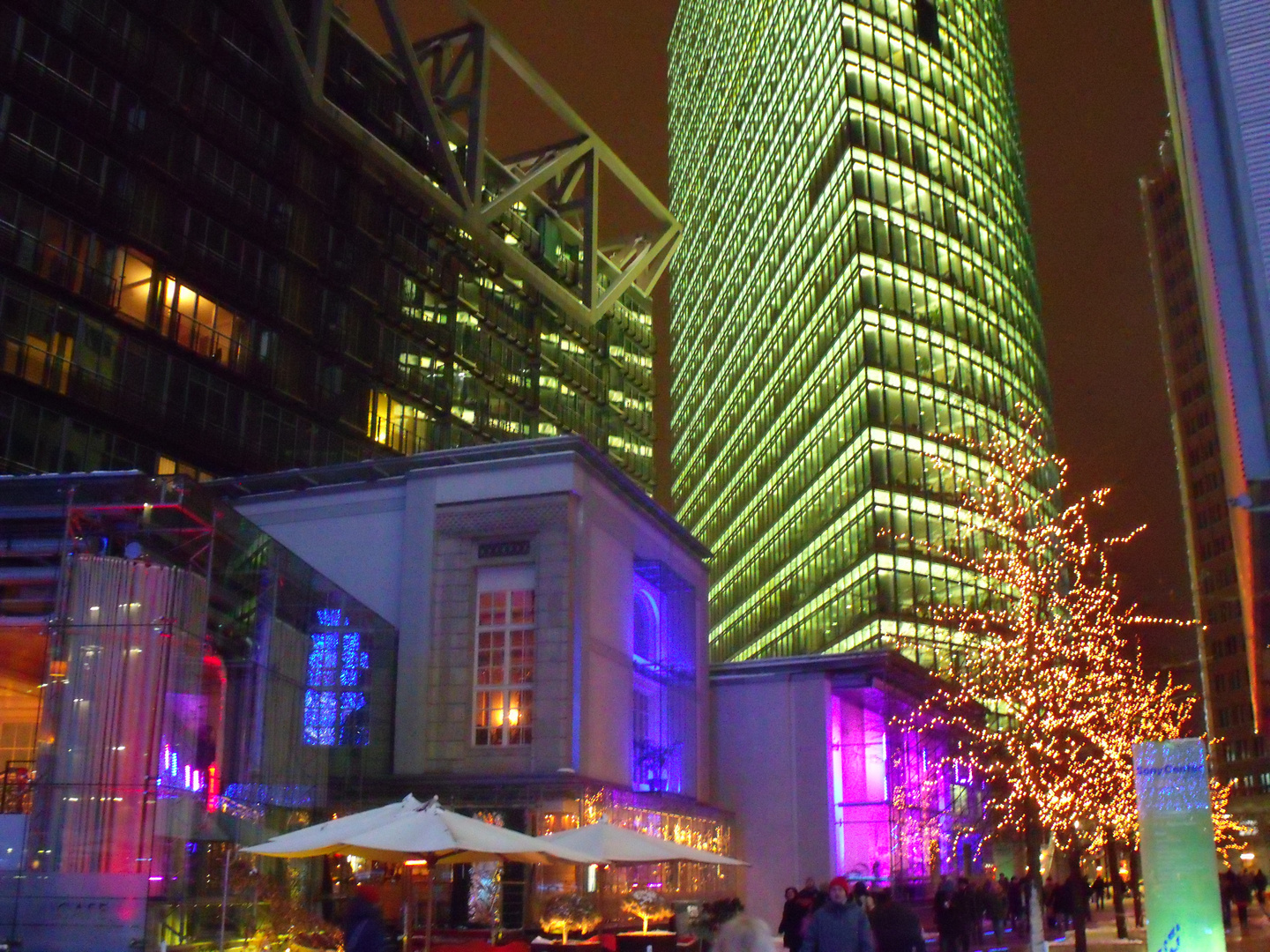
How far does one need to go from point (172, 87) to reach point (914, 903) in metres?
38.3

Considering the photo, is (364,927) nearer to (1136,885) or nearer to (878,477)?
(1136,885)

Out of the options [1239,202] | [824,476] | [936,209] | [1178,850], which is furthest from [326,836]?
[936,209]

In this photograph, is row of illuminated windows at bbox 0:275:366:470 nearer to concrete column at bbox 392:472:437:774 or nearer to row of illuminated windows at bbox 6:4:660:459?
row of illuminated windows at bbox 6:4:660:459

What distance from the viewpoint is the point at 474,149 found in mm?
54469

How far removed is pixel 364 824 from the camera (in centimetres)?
1712

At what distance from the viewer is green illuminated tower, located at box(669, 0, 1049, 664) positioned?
83.1m

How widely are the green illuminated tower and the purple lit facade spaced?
32.7 m

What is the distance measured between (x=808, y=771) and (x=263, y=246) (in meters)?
27.8

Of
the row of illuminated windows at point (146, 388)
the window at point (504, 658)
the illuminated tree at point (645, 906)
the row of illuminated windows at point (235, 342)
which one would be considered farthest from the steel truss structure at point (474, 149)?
the illuminated tree at point (645, 906)

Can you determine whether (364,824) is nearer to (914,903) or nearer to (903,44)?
(914,903)

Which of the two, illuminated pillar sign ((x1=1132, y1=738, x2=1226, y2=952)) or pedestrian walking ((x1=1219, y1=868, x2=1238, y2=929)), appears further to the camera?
pedestrian walking ((x1=1219, y1=868, x2=1238, y2=929))

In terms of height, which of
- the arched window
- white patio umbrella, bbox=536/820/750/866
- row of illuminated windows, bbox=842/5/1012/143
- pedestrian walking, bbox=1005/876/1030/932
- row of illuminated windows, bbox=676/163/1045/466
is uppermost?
row of illuminated windows, bbox=842/5/1012/143

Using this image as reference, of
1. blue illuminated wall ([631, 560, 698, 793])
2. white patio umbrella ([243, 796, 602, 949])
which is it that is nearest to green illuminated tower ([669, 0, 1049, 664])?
blue illuminated wall ([631, 560, 698, 793])

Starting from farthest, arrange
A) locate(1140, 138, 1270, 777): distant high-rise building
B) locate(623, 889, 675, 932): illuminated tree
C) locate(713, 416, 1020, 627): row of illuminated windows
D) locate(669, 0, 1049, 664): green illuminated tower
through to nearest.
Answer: locate(1140, 138, 1270, 777): distant high-rise building < locate(669, 0, 1049, 664): green illuminated tower < locate(713, 416, 1020, 627): row of illuminated windows < locate(623, 889, 675, 932): illuminated tree
